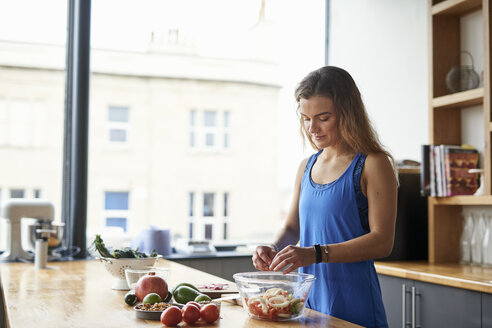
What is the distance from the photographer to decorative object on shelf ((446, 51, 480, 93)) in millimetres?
3271

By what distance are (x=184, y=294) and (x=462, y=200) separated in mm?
1907

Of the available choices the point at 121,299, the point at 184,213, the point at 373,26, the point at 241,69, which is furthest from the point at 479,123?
the point at 184,213

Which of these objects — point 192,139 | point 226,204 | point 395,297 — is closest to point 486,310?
point 395,297

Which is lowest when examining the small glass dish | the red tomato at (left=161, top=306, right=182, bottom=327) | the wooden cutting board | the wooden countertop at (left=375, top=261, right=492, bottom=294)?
the wooden countertop at (left=375, top=261, right=492, bottom=294)

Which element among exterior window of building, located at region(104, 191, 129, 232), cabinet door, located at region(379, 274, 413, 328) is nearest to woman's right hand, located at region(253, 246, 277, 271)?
cabinet door, located at region(379, 274, 413, 328)

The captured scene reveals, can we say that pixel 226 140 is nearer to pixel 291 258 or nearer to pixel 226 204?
pixel 226 204

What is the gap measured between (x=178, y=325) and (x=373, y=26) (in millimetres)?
3150

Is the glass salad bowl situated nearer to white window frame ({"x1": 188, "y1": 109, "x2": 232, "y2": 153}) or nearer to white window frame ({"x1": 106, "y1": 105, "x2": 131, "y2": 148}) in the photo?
white window frame ({"x1": 106, "y1": 105, "x2": 131, "y2": 148})

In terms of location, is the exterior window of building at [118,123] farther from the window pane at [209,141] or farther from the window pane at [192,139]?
the window pane at [209,141]

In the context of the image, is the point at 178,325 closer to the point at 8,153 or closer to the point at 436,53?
the point at 436,53

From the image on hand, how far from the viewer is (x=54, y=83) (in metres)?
15.2

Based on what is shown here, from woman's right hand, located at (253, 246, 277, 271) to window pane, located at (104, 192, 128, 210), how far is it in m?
14.9

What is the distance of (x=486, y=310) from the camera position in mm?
2539

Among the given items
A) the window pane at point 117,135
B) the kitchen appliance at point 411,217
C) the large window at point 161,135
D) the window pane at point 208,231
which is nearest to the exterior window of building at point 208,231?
the window pane at point 208,231
